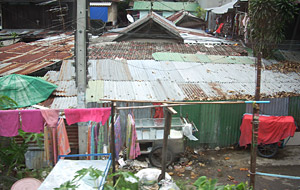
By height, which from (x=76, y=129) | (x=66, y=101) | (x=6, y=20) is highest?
(x=6, y=20)

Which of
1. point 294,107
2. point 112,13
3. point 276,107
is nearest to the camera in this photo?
point 276,107

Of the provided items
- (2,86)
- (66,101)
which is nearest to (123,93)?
(66,101)

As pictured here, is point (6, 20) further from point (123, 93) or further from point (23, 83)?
point (123, 93)

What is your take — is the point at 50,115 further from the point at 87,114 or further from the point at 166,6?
the point at 166,6

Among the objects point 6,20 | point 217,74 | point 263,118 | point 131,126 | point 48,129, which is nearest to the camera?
point 48,129

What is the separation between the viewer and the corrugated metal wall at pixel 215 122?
10.7 metres

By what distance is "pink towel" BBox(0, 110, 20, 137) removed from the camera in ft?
24.2

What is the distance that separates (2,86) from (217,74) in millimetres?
8546

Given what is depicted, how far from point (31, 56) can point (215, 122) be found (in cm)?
931

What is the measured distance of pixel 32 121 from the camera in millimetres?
7582

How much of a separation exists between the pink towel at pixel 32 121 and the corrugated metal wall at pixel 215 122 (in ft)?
16.7

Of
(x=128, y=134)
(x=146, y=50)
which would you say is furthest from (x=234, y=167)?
(x=146, y=50)

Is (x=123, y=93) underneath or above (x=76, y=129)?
above

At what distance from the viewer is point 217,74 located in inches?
489
